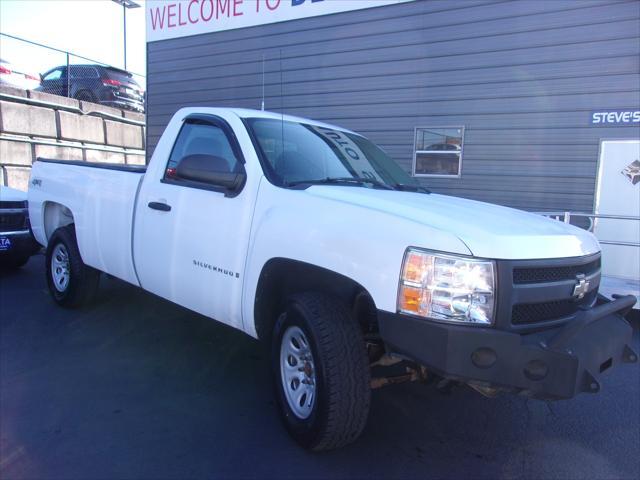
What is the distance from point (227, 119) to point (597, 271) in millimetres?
2680

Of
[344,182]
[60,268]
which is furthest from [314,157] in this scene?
[60,268]

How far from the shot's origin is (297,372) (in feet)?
10.4

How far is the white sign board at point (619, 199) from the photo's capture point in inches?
300

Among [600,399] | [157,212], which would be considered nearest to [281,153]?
[157,212]

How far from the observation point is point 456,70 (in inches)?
342

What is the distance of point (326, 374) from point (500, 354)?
2.91 ft

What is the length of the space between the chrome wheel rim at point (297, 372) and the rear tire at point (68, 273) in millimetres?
2993

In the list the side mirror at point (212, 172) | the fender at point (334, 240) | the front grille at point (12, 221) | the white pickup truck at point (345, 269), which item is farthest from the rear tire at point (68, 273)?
the fender at point (334, 240)

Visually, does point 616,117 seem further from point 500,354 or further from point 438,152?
point 500,354

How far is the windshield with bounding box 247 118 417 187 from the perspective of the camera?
3510 millimetres

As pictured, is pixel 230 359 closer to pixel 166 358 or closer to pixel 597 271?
pixel 166 358

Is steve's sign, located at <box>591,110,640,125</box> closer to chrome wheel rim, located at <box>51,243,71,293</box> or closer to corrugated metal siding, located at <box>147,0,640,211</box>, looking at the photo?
corrugated metal siding, located at <box>147,0,640,211</box>

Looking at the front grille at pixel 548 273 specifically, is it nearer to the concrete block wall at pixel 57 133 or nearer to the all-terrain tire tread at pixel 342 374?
the all-terrain tire tread at pixel 342 374

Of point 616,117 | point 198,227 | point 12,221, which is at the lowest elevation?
point 12,221
